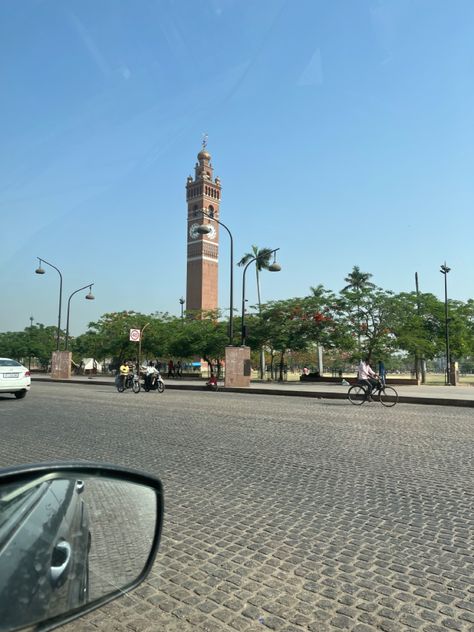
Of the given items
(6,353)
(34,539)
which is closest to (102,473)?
(34,539)

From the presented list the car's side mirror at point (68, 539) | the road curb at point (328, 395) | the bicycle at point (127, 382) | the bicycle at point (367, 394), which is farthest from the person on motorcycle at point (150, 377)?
the car's side mirror at point (68, 539)

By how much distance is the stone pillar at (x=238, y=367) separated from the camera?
2619cm

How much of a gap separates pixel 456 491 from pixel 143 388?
20616mm

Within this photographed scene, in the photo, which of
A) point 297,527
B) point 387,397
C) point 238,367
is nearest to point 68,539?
point 297,527

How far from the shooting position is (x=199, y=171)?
111688 millimetres

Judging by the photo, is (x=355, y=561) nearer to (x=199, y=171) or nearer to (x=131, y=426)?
(x=131, y=426)

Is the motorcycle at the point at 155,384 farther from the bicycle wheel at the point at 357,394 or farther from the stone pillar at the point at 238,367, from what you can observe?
the bicycle wheel at the point at 357,394

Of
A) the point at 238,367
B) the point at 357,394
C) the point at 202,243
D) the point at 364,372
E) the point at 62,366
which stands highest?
the point at 202,243

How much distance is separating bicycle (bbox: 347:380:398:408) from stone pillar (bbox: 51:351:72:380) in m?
28.0

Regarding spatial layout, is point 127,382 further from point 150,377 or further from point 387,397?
point 387,397

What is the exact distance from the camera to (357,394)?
18250mm

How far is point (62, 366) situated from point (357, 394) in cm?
2876

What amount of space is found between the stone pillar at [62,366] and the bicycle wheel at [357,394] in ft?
91.6

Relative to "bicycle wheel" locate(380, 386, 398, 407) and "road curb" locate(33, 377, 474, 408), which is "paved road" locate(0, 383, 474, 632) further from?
"road curb" locate(33, 377, 474, 408)
